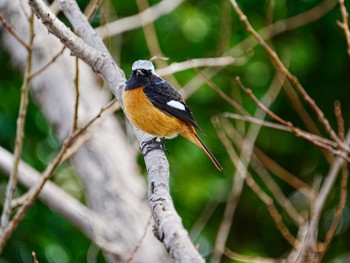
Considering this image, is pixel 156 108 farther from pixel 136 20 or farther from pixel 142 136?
pixel 136 20

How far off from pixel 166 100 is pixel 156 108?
0.11m

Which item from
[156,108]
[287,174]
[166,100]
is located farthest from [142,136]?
[287,174]

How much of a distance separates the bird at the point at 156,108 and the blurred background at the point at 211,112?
3008mm

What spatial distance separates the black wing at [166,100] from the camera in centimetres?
433

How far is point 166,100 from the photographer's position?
4.43 m

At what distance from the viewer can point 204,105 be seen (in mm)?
8367

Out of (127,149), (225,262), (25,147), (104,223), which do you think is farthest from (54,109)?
(225,262)

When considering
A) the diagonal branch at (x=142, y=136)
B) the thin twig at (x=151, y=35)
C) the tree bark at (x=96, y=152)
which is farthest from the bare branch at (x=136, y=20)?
the diagonal branch at (x=142, y=136)

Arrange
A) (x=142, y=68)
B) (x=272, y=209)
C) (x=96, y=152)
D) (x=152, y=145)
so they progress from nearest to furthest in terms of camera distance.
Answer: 1. (x=152, y=145)
2. (x=272, y=209)
3. (x=142, y=68)
4. (x=96, y=152)

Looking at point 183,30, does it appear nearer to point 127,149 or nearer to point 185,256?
point 127,149

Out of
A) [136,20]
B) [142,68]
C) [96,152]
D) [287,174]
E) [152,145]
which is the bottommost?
[152,145]

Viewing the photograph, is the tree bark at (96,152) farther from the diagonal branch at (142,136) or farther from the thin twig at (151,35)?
the diagonal branch at (142,136)

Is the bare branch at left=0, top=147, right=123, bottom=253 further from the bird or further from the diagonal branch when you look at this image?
the diagonal branch

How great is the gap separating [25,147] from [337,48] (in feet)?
12.8
